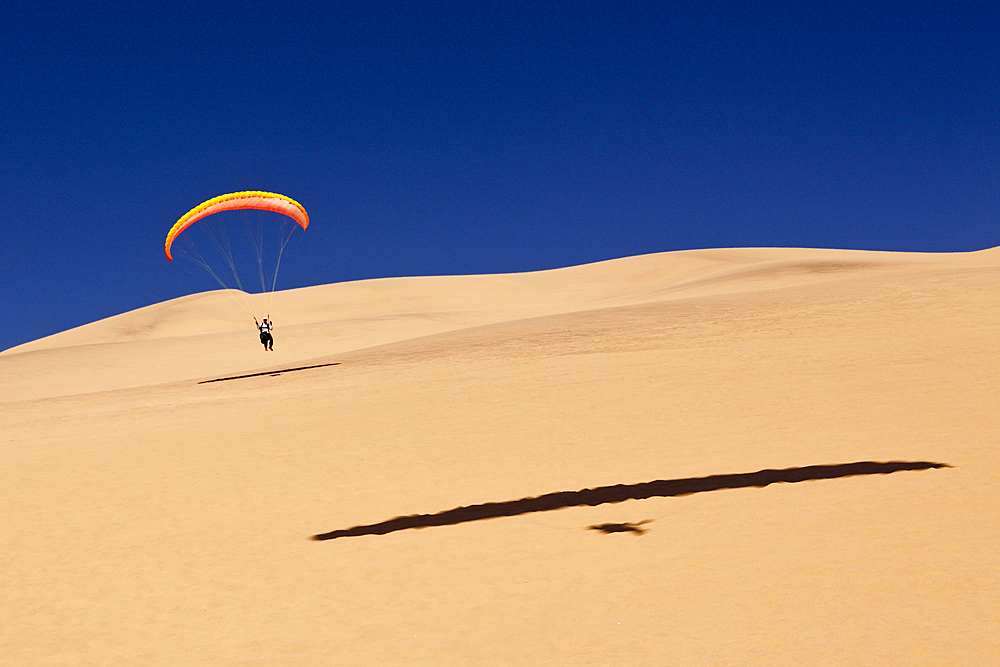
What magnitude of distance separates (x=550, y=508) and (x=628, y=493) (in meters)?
0.98

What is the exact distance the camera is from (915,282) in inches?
983

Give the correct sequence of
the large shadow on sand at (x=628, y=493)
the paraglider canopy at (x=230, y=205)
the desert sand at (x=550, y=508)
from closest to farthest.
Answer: the desert sand at (x=550, y=508) < the large shadow on sand at (x=628, y=493) < the paraglider canopy at (x=230, y=205)

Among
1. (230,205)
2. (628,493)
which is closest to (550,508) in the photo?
(628,493)

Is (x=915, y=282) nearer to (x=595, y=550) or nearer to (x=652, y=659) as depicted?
(x=595, y=550)

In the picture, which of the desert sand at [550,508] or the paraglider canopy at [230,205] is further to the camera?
the paraglider canopy at [230,205]

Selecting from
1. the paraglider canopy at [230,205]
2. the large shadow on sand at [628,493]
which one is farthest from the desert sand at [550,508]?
the paraglider canopy at [230,205]

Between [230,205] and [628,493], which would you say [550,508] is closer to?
[628,493]

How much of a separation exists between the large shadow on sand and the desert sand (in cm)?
5

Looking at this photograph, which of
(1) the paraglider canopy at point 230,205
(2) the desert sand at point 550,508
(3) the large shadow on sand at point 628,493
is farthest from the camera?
(1) the paraglider canopy at point 230,205

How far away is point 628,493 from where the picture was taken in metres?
8.79

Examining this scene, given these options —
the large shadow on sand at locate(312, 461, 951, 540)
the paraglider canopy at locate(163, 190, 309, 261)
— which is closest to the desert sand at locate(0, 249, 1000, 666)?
the large shadow on sand at locate(312, 461, 951, 540)

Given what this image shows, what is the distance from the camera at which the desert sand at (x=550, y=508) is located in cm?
521

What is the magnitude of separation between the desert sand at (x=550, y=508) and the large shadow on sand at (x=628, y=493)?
0.16 feet

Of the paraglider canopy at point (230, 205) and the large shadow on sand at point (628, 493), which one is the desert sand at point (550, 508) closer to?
the large shadow on sand at point (628, 493)
